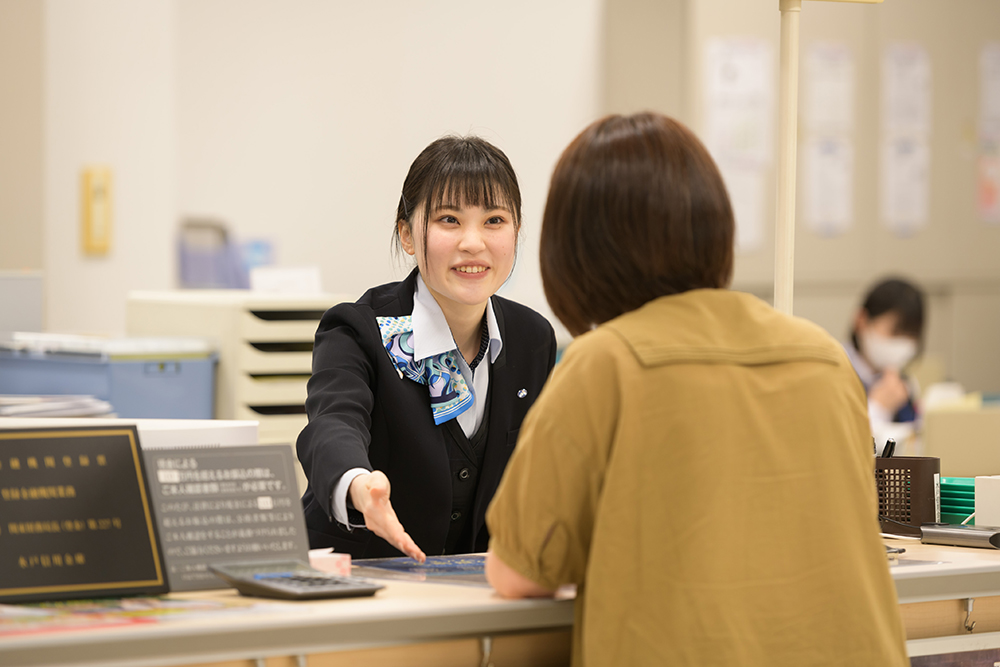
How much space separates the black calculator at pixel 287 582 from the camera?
3.45ft

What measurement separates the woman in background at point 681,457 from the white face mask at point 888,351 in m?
3.53

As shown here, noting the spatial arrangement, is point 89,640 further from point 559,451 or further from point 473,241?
point 473,241

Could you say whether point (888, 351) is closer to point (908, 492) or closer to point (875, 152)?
point (875, 152)

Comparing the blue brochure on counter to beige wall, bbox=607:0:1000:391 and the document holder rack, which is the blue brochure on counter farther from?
beige wall, bbox=607:0:1000:391

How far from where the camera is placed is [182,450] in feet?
3.74

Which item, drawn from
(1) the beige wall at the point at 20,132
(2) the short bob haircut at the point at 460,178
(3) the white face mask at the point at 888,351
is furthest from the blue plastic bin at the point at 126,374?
(3) the white face mask at the point at 888,351

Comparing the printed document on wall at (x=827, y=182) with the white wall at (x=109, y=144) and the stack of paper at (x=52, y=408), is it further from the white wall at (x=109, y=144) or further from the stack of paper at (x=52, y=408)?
the stack of paper at (x=52, y=408)

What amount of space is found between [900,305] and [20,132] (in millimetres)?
3424

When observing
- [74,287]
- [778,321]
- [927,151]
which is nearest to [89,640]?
[778,321]

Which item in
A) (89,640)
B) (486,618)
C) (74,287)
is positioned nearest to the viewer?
(89,640)

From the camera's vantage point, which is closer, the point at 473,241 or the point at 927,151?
the point at 473,241

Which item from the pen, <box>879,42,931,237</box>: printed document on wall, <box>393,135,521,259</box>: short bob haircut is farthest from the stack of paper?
<box>879,42,931,237</box>: printed document on wall

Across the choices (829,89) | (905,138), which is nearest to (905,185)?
Answer: (905,138)

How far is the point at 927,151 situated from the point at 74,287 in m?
3.85
